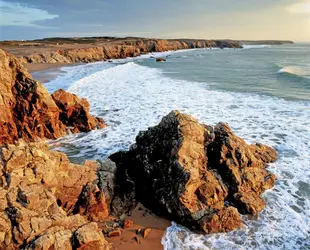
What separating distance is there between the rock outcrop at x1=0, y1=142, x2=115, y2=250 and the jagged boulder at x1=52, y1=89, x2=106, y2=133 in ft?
18.4

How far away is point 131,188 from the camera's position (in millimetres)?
8086

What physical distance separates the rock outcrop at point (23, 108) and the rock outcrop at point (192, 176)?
4551mm

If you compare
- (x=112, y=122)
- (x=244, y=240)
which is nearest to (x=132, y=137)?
(x=112, y=122)

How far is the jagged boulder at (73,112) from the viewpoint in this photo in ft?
43.6

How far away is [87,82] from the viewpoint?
87.9 feet

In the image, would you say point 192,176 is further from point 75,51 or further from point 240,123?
point 75,51

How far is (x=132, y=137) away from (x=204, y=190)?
225 inches

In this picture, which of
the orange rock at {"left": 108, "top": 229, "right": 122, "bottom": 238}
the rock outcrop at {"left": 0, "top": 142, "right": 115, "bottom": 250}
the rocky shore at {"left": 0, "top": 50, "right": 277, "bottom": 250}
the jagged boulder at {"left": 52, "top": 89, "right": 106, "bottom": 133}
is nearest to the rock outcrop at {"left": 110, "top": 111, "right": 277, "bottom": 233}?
the rocky shore at {"left": 0, "top": 50, "right": 277, "bottom": 250}

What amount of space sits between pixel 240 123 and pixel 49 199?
10370 millimetres

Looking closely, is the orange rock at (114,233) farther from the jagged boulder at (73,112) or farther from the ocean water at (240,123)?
the jagged boulder at (73,112)

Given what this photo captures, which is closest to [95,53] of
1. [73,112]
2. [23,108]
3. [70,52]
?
[70,52]

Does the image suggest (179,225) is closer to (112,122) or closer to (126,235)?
(126,235)

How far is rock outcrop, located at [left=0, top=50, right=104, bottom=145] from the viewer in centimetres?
1136

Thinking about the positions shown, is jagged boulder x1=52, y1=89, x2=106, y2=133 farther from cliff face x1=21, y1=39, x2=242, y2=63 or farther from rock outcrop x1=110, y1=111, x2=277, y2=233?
cliff face x1=21, y1=39, x2=242, y2=63
